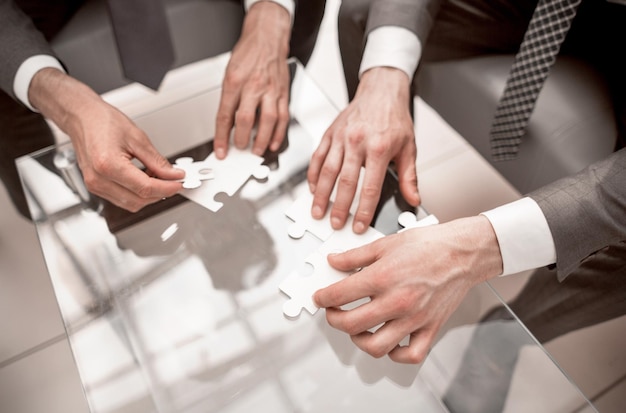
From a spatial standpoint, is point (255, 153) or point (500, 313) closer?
point (500, 313)

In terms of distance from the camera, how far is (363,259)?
2.88ft

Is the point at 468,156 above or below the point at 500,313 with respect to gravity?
below

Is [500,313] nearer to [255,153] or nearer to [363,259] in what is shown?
[363,259]

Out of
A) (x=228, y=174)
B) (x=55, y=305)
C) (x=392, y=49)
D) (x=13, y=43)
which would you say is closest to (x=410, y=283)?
(x=228, y=174)

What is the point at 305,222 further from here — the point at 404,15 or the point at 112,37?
the point at 112,37

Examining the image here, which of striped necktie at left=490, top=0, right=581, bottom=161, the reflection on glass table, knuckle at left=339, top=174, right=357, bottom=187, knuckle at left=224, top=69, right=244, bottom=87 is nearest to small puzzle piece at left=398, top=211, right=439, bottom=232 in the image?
the reflection on glass table

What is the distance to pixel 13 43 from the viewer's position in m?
1.13

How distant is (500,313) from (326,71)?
135cm

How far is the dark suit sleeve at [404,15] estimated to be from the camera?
1.18 m

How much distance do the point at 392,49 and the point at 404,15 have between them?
0.33 feet

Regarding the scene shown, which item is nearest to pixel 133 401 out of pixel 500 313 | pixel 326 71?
pixel 500 313

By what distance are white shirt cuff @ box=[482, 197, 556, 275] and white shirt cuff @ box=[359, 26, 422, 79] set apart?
414 mm

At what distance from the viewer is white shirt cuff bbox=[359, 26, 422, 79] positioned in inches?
44.6

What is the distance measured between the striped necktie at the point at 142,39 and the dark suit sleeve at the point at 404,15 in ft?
1.64
